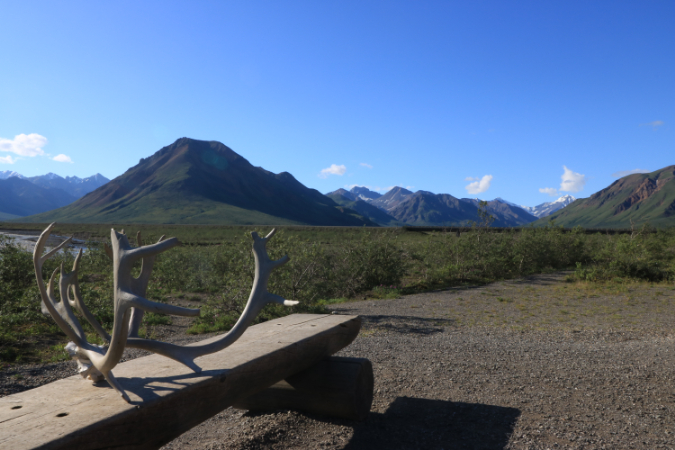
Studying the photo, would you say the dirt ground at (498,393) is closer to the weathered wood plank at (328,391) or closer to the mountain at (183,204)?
the weathered wood plank at (328,391)

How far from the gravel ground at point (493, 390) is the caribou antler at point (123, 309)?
170 centimetres

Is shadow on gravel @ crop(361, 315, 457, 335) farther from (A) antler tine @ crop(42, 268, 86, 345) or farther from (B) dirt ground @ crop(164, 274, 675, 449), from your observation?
(A) antler tine @ crop(42, 268, 86, 345)

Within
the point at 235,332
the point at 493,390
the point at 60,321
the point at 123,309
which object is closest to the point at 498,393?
the point at 493,390

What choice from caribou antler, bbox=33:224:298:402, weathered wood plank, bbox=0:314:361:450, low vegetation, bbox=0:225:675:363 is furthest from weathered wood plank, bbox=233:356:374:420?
low vegetation, bbox=0:225:675:363

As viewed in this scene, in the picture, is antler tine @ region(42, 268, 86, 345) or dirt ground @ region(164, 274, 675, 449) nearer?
antler tine @ region(42, 268, 86, 345)

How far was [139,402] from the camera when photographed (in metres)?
1.92

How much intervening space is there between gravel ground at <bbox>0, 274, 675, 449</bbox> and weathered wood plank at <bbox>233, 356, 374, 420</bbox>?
0.44 ft

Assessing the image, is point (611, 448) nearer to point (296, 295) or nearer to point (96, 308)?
point (296, 295)

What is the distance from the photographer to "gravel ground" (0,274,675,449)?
11.4 feet

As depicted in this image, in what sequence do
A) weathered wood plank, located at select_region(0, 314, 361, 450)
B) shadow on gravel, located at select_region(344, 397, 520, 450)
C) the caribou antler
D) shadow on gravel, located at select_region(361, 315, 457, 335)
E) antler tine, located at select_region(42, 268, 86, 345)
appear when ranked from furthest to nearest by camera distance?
1. shadow on gravel, located at select_region(361, 315, 457, 335)
2. shadow on gravel, located at select_region(344, 397, 520, 450)
3. antler tine, located at select_region(42, 268, 86, 345)
4. the caribou antler
5. weathered wood plank, located at select_region(0, 314, 361, 450)

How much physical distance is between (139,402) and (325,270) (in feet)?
27.8

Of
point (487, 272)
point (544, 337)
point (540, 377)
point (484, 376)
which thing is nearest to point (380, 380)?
point (484, 376)

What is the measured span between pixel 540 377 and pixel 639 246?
48.2 ft

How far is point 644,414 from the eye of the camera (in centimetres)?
383
